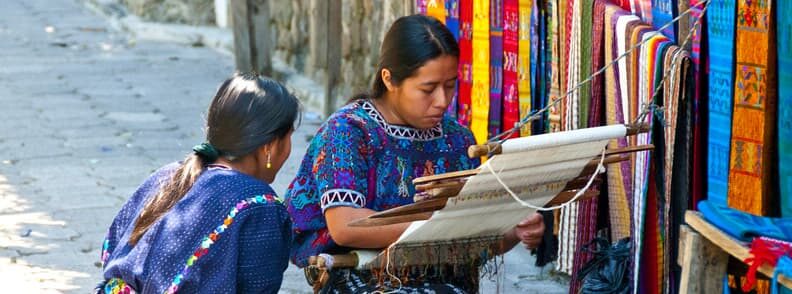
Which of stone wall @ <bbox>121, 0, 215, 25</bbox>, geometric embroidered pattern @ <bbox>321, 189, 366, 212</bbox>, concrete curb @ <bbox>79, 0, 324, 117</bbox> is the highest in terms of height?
geometric embroidered pattern @ <bbox>321, 189, 366, 212</bbox>

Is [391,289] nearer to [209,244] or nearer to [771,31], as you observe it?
[209,244]

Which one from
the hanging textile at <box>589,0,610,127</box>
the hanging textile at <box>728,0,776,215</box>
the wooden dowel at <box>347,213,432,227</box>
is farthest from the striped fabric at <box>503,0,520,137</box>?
the wooden dowel at <box>347,213,432,227</box>

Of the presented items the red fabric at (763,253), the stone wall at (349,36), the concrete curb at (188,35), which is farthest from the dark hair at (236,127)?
the concrete curb at (188,35)

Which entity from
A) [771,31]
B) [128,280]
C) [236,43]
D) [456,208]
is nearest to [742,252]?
[456,208]

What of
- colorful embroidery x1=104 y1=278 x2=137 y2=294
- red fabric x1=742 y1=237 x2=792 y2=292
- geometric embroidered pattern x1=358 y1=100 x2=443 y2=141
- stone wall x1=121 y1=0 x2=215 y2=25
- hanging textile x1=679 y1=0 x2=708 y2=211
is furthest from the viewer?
stone wall x1=121 y1=0 x2=215 y2=25

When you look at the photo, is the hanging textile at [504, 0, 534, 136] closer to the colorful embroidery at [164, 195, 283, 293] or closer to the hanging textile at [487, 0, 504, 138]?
the hanging textile at [487, 0, 504, 138]

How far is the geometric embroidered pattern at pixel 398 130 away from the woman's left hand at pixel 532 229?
37 centimetres

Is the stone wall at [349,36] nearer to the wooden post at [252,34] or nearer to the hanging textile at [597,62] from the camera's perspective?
the wooden post at [252,34]

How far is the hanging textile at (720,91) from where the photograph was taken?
3480 millimetres

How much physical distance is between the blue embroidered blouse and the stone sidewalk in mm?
2003

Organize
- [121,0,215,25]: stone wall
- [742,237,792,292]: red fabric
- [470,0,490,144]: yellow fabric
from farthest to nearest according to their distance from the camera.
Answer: [121,0,215,25]: stone wall
[470,0,490,144]: yellow fabric
[742,237,792,292]: red fabric

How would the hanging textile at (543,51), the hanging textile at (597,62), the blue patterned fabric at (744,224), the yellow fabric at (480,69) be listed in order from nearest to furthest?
the blue patterned fabric at (744,224), the hanging textile at (597,62), the hanging textile at (543,51), the yellow fabric at (480,69)

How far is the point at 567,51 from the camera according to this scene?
15.0 feet

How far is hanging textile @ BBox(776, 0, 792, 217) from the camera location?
3.29 m
